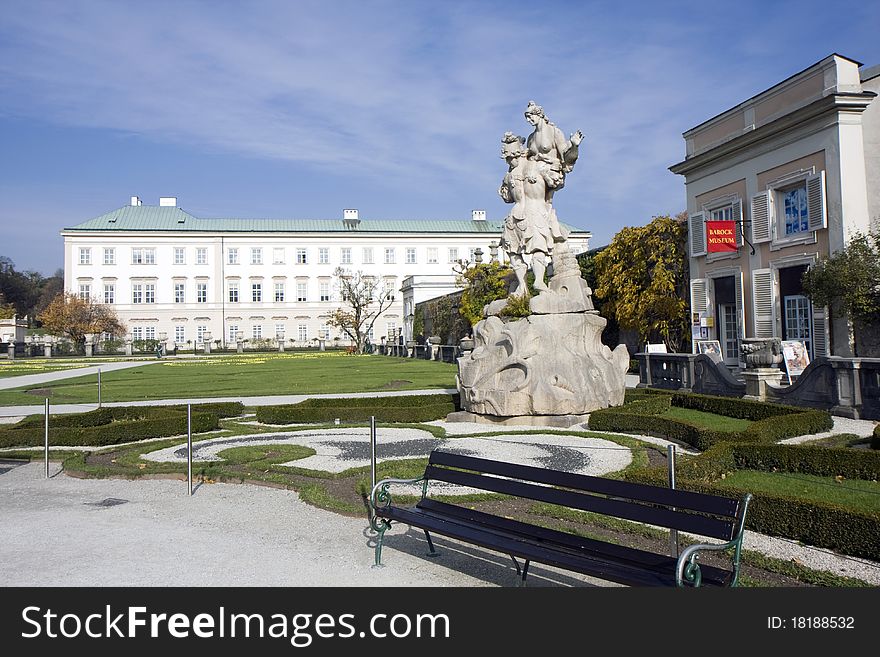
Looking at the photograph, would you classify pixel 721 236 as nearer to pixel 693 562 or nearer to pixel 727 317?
pixel 727 317

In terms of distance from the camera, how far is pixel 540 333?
465 inches

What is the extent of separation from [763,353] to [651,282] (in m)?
11.9

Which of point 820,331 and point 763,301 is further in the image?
point 763,301

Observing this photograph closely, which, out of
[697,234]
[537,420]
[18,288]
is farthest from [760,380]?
[18,288]

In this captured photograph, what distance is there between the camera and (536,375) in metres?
11.7

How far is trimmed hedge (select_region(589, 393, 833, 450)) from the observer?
29.2 ft

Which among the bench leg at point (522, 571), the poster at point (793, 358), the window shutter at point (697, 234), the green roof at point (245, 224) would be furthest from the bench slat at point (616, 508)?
the green roof at point (245, 224)

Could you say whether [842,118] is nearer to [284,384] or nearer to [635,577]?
[284,384]

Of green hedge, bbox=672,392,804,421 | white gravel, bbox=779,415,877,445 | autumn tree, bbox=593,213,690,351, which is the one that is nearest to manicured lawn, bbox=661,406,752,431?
green hedge, bbox=672,392,804,421

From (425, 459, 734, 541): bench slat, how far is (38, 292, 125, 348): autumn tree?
61.1 meters

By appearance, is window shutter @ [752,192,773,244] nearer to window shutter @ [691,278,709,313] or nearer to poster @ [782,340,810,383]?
window shutter @ [691,278,709,313]

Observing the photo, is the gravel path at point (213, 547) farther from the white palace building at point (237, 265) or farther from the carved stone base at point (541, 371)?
the white palace building at point (237, 265)
